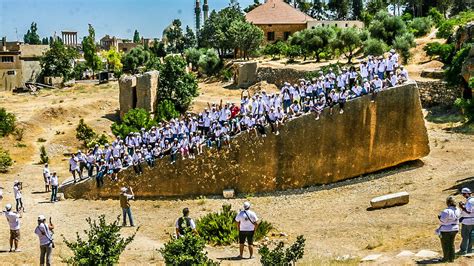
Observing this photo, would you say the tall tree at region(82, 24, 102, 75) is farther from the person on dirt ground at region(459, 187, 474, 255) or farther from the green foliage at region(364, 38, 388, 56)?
the person on dirt ground at region(459, 187, 474, 255)

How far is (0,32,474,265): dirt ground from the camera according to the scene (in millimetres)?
14328

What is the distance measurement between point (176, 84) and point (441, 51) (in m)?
18.0

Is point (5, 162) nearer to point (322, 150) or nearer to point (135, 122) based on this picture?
point (135, 122)

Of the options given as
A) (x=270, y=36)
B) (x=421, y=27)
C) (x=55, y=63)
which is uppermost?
(x=270, y=36)

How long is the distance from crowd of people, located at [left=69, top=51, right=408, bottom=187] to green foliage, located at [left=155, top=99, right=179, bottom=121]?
13914mm

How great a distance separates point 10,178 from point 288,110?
562 inches

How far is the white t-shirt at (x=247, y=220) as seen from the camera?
42.2ft

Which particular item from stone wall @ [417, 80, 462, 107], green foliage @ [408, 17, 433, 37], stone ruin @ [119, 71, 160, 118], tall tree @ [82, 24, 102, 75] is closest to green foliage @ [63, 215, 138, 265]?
stone wall @ [417, 80, 462, 107]

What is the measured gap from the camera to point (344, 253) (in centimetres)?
1391

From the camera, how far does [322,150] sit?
21.7 meters

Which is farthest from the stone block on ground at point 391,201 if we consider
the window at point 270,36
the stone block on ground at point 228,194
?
the window at point 270,36

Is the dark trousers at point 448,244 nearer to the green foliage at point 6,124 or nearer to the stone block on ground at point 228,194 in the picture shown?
the stone block on ground at point 228,194

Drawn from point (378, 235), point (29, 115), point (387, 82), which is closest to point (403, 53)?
point (387, 82)

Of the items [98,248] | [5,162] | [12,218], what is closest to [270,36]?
[5,162]
